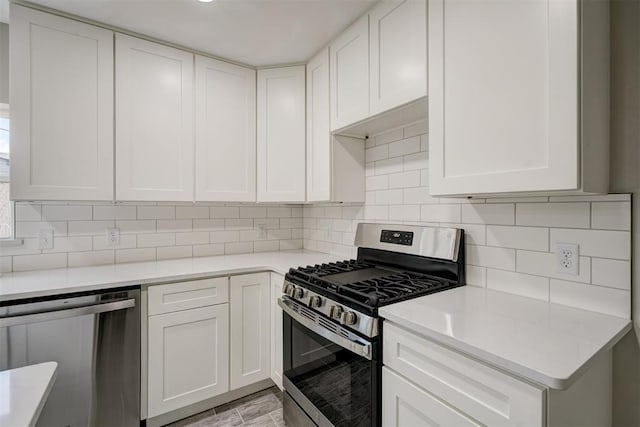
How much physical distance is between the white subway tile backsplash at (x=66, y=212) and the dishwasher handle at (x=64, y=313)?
2.52ft

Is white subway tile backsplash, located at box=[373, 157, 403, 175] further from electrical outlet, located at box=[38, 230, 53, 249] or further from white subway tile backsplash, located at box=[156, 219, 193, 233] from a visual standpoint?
electrical outlet, located at box=[38, 230, 53, 249]

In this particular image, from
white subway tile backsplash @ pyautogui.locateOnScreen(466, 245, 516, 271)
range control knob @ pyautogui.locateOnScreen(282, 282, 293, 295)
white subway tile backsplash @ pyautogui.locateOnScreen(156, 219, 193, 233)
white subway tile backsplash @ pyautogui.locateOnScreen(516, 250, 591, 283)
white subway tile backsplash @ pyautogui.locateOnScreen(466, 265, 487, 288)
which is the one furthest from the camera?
white subway tile backsplash @ pyautogui.locateOnScreen(156, 219, 193, 233)

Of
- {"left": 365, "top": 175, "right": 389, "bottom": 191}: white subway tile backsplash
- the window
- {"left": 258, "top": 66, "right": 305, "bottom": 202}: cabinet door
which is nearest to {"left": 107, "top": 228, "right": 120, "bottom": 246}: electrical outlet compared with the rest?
the window

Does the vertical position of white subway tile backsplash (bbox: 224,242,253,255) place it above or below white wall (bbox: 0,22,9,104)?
below

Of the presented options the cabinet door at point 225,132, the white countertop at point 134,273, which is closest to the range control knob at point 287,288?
the white countertop at point 134,273

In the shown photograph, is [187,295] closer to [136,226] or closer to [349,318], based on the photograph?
[136,226]

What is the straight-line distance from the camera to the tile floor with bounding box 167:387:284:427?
1856mm

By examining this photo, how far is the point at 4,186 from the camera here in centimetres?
192

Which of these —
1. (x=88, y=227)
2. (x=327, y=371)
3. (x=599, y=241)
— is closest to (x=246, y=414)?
(x=327, y=371)

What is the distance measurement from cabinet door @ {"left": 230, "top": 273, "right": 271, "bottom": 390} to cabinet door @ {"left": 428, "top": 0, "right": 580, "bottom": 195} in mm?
1320

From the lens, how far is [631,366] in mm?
1076

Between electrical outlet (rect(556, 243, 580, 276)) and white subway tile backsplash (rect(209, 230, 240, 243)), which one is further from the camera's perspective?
white subway tile backsplash (rect(209, 230, 240, 243))

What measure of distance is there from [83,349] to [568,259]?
2255mm

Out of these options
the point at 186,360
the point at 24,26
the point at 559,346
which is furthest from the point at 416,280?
the point at 24,26
